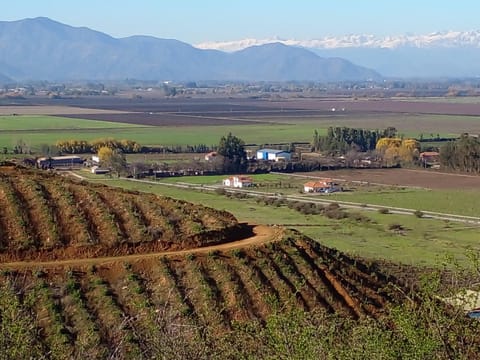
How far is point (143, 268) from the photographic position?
23281 millimetres

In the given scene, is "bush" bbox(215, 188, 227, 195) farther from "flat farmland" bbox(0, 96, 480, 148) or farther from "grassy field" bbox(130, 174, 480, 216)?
"flat farmland" bbox(0, 96, 480, 148)

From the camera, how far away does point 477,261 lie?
14719 millimetres

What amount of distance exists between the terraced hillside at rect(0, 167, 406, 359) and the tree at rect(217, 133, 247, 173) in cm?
5916

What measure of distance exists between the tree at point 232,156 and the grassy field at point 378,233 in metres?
22.6

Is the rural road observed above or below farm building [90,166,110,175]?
above

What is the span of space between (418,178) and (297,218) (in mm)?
28221

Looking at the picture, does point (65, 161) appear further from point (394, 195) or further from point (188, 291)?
point (188, 291)

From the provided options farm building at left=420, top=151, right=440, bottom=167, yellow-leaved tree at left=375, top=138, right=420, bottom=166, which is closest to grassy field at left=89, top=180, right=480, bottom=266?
yellow-leaved tree at left=375, top=138, right=420, bottom=166

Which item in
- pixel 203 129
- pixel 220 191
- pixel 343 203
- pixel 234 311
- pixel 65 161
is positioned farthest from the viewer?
pixel 203 129

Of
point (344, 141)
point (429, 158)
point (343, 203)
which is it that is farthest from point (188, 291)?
point (344, 141)

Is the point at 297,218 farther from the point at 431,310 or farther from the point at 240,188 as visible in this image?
the point at 431,310

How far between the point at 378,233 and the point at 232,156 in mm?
38394

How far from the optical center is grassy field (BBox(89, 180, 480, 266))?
145 feet

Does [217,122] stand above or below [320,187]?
below
